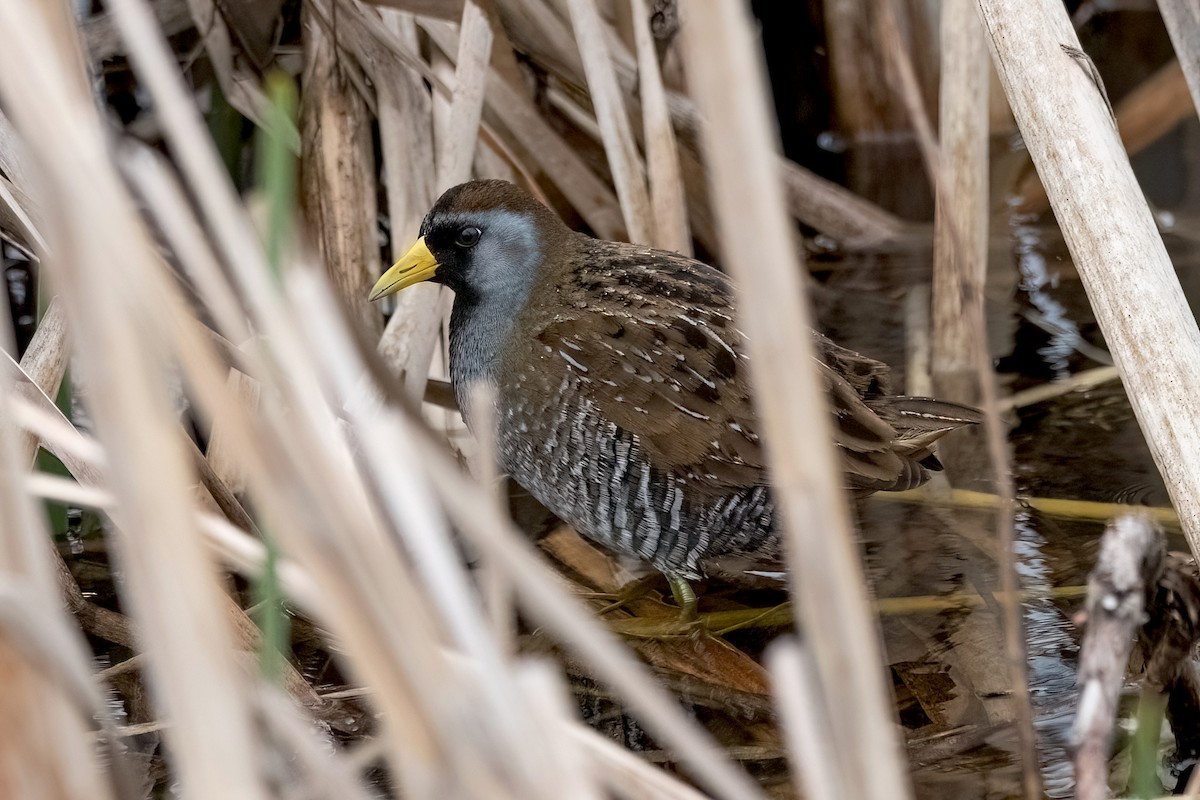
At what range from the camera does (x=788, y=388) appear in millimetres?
806

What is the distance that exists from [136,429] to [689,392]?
1.48 metres

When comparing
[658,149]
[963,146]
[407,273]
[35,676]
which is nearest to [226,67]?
[407,273]

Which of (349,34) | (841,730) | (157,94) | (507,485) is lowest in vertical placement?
(507,485)

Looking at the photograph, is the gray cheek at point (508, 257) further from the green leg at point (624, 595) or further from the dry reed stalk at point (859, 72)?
the dry reed stalk at point (859, 72)

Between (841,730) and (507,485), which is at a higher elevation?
Answer: (841,730)

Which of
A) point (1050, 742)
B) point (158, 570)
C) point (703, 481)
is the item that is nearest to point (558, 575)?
point (703, 481)

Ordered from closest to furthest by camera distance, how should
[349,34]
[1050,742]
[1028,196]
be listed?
[1050,742]
[349,34]
[1028,196]

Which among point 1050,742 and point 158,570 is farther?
point 1050,742

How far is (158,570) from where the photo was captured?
0.85 metres

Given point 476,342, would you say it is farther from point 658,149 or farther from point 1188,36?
point 1188,36

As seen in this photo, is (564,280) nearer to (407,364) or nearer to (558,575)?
(407,364)

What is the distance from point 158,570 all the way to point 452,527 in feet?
5.38

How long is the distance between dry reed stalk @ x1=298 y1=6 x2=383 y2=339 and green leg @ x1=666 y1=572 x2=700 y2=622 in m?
0.86

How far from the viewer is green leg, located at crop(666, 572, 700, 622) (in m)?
2.44
